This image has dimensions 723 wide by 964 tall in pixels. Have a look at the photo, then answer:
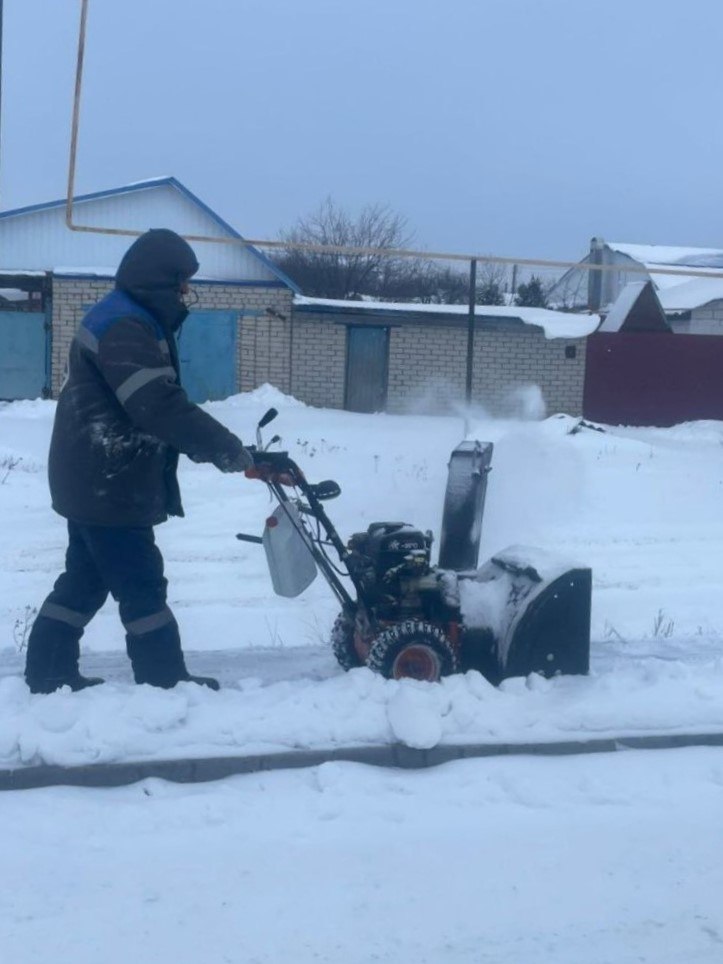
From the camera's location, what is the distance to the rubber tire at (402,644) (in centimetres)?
486

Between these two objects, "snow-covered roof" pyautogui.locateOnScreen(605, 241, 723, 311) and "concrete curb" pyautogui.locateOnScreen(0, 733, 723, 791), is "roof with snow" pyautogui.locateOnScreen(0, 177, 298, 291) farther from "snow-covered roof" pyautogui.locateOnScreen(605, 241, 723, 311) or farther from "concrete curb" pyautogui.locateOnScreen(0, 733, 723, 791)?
"concrete curb" pyautogui.locateOnScreen(0, 733, 723, 791)

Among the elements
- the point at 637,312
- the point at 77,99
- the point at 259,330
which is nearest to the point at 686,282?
the point at 637,312

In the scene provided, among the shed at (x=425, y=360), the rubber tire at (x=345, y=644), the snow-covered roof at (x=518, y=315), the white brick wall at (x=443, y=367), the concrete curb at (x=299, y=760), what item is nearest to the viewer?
the concrete curb at (x=299, y=760)

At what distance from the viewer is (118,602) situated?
477 centimetres

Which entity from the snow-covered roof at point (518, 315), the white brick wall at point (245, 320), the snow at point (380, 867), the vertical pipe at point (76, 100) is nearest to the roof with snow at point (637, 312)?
the snow-covered roof at point (518, 315)

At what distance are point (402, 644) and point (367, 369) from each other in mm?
21616

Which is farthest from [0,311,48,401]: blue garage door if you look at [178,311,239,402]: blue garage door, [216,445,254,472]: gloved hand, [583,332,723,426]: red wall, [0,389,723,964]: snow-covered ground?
[216,445,254,472]: gloved hand

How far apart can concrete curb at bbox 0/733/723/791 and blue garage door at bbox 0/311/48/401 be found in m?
21.3

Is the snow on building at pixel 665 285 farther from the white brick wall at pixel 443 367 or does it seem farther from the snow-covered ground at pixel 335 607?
the snow-covered ground at pixel 335 607

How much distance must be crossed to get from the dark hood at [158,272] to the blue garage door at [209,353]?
20.1 metres

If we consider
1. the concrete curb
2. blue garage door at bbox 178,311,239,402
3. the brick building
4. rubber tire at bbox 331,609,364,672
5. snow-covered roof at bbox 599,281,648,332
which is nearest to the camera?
the concrete curb

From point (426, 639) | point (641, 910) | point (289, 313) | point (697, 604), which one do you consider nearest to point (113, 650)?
point (426, 639)

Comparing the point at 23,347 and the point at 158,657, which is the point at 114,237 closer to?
the point at 23,347

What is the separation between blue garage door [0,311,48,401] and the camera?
2455 centimetres
